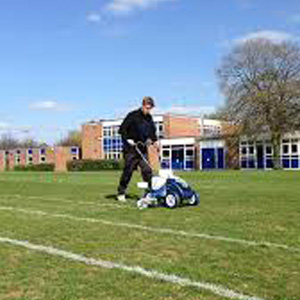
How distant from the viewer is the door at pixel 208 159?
68938 mm

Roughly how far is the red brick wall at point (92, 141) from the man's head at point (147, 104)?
7419 cm

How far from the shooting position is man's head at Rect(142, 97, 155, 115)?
12.1 meters

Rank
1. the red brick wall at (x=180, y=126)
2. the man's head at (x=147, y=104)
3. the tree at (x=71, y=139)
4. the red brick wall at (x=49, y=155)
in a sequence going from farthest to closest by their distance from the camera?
the tree at (x=71, y=139)
the red brick wall at (x=49, y=155)
the red brick wall at (x=180, y=126)
the man's head at (x=147, y=104)

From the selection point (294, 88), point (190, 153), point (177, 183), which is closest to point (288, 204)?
point (177, 183)

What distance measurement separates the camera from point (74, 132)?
127125mm

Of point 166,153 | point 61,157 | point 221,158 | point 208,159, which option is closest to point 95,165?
point 166,153

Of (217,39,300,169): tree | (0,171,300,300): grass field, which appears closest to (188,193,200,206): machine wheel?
Result: (0,171,300,300): grass field

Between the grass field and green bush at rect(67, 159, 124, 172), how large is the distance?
185 feet

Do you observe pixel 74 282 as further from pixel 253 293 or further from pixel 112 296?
pixel 253 293

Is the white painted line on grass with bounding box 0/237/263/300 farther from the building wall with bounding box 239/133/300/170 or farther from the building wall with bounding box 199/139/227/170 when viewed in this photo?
the building wall with bounding box 199/139/227/170

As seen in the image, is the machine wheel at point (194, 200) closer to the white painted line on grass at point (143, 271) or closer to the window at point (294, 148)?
the white painted line on grass at point (143, 271)

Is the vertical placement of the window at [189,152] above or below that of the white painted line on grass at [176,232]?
above

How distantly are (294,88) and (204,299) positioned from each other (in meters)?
50.3

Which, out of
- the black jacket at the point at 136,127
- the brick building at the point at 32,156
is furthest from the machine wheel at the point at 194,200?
the brick building at the point at 32,156
